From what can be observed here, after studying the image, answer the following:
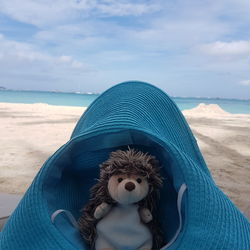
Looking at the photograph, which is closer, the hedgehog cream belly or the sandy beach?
the hedgehog cream belly

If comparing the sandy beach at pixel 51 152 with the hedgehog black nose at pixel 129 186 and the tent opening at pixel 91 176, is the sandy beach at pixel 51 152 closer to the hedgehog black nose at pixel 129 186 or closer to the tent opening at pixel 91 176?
the tent opening at pixel 91 176

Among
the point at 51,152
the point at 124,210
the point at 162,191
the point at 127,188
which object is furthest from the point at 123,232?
the point at 51,152

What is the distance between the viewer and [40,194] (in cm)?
133

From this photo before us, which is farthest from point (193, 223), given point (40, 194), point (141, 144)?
point (40, 194)

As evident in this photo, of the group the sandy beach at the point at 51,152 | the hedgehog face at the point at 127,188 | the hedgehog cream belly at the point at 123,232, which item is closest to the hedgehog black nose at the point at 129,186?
the hedgehog face at the point at 127,188

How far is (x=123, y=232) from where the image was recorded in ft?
4.44

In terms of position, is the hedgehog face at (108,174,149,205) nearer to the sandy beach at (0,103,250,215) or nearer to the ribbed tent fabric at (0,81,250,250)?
the ribbed tent fabric at (0,81,250,250)

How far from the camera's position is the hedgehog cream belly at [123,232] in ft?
4.42

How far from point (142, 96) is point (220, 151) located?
10.9 feet

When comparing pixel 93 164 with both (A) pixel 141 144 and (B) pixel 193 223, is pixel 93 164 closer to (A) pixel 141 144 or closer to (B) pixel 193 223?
(A) pixel 141 144

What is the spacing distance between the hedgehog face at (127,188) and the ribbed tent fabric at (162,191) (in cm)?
14

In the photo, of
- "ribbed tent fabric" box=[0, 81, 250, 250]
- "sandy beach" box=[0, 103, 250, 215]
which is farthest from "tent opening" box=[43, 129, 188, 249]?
"sandy beach" box=[0, 103, 250, 215]

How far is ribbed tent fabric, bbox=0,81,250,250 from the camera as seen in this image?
4.06 feet

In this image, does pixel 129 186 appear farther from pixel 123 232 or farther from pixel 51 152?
pixel 51 152
